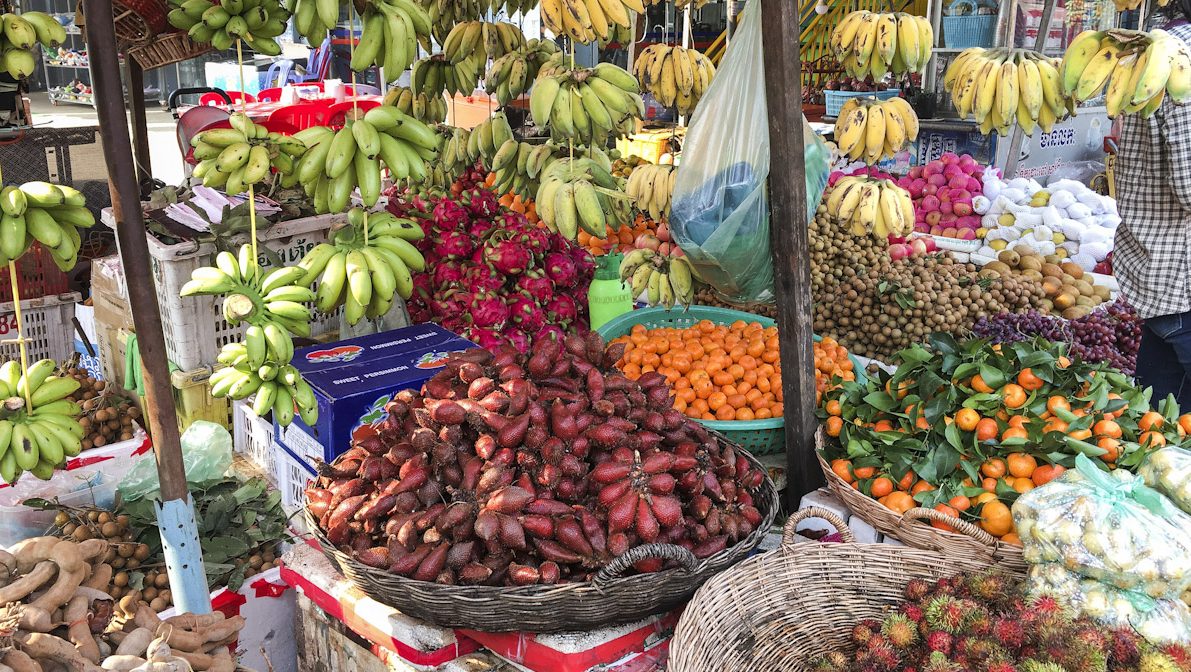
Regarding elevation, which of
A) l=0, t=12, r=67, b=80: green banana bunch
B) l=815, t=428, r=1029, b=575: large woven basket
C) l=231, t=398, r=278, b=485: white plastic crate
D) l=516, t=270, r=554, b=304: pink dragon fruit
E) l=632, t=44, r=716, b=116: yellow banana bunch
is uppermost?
l=0, t=12, r=67, b=80: green banana bunch

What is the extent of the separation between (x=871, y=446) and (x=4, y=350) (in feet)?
12.4

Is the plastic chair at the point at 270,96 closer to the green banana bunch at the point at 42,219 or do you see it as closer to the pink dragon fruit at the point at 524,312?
the pink dragon fruit at the point at 524,312

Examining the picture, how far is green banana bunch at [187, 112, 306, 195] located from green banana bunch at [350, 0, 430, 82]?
0.87ft

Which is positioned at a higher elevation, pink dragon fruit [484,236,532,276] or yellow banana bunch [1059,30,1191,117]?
yellow banana bunch [1059,30,1191,117]

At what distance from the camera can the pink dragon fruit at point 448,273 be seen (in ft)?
11.0

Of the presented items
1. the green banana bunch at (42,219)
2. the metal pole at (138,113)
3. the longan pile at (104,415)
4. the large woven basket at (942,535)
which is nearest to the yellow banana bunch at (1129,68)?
the large woven basket at (942,535)

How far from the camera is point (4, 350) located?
4012mm

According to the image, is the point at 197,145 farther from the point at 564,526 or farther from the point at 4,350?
the point at 4,350

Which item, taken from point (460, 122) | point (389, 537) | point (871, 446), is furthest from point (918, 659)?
point (460, 122)

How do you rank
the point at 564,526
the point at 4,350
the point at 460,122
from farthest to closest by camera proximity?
1. the point at 460,122
2. the point at 4,350
3. the point at 564,526

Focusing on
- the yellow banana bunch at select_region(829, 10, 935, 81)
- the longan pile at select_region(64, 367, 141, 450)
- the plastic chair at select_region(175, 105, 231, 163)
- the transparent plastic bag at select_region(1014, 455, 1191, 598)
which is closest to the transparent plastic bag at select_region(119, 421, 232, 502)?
the longan pile at select_region(64, 367, 141, 450)

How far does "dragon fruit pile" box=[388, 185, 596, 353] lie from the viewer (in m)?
3.24

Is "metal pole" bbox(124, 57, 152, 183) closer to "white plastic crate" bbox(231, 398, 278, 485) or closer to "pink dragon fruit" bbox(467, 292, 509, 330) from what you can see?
"white plastic crate" bbox(231, 398, 278, 485)

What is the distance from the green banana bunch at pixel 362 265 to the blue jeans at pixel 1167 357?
8.11ft
